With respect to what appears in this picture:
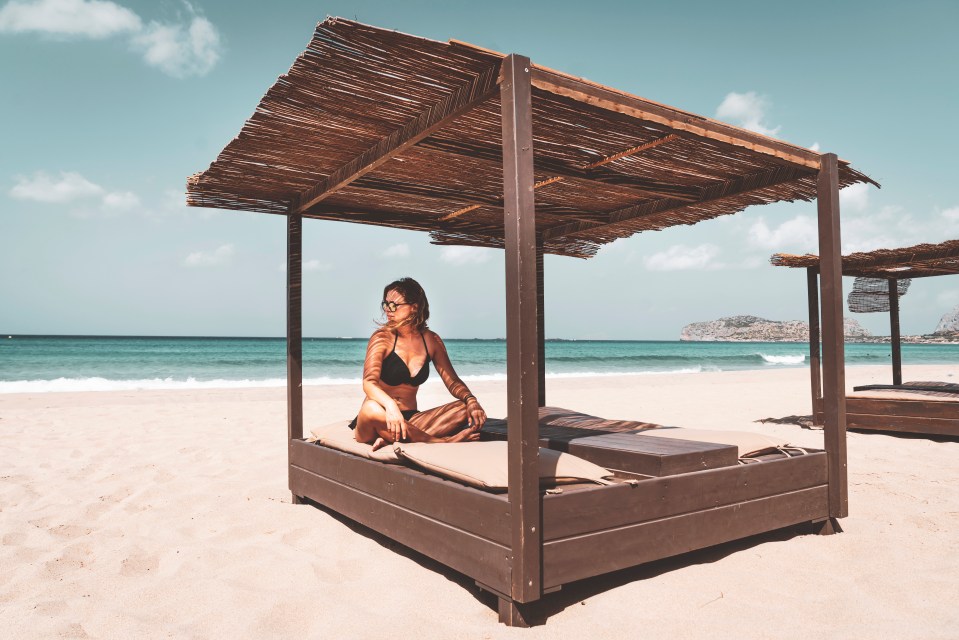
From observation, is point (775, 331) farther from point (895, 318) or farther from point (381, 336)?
point (381, 336)

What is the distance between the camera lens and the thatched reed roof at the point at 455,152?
8.34ft

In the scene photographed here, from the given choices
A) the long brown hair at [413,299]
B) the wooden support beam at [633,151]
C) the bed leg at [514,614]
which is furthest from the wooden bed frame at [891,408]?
the bed leg at [514,614]

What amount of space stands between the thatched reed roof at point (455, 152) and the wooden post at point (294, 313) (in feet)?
0.65

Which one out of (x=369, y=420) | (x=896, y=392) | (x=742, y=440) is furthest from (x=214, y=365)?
(x=742, y=440)

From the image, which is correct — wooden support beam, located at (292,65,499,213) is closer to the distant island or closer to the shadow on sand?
the shadow on sand

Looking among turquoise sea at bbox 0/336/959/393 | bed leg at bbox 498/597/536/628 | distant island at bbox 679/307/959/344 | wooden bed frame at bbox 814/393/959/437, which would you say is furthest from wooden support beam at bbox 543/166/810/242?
distant island at bbox 679/307/959/344

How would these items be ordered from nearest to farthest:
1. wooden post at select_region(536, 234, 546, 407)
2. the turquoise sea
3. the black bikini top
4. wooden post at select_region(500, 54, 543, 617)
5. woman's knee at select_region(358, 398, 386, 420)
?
wooden post at select_region(500, 54, 543, 617), woman's knee at select_region(358, 398, 386, 420), the black bikini top, wooden post at select_region(536, 234, 546, 407), the turquoise sea

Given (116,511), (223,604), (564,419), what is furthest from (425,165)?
(116,511)

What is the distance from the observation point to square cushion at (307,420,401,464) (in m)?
3.25

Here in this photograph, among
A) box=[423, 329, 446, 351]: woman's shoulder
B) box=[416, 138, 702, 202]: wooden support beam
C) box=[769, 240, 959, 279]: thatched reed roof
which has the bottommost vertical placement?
box=[423, 329, 446, 351]: woman's shoulder

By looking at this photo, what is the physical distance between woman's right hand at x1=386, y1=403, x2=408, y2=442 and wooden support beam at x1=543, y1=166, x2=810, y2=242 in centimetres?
251

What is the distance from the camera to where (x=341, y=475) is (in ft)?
11.9

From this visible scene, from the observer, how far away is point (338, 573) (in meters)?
2.97

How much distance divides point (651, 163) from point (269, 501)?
3263 mm
